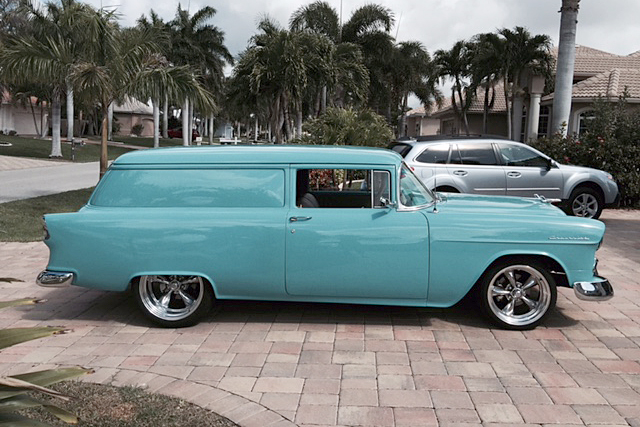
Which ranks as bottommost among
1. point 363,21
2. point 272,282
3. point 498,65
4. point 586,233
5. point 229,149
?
point 272,282

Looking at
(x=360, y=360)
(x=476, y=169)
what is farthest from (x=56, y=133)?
(x=360, y=360)

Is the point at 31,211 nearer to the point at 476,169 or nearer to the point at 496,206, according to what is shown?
the point at 476,169

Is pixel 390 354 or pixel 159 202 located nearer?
pixel 390 354

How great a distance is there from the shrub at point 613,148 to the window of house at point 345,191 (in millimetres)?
10275

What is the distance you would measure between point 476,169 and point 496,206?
5858mm

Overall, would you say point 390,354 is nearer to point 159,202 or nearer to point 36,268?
point 159,202

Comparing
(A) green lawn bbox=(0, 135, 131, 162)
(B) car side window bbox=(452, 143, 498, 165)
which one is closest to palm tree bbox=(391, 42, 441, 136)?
(A) green lawn bbox=(0, 135, 131, 162)

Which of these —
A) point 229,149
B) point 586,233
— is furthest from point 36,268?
point 586,233

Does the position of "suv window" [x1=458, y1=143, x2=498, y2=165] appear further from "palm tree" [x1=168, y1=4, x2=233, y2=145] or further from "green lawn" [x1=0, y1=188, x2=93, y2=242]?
"palm tree" [x1=168, y1=4, x2=233, y2=145]

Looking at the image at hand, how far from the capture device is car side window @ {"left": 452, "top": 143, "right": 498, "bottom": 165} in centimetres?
1129

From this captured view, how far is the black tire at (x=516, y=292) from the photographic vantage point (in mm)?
5195

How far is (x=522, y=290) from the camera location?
530 centimetres

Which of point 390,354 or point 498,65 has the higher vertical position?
point 498,65

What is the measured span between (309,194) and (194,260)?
126cm
